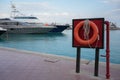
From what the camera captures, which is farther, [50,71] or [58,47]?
[58,47]

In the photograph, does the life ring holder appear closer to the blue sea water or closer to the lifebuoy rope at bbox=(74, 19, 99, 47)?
the lifebuoy rope at bbox=(74, 19, 99, 47)

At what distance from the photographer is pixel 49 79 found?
16.4ft

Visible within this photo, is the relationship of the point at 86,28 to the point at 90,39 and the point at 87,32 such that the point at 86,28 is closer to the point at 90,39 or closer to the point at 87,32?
the point at 87,32

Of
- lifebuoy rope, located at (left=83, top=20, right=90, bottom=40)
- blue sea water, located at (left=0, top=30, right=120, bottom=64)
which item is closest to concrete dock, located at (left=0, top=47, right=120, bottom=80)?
lifebuoy rope, located at (left=83, top=20, right=90, bottom=40)

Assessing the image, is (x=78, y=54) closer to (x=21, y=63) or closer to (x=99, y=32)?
(x=99, y=32)

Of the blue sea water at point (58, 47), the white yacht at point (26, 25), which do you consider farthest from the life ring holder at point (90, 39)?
the white yacht at point (26, 25)

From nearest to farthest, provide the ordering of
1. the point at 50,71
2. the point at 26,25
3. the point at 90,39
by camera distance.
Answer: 1. the point at 90,39
2. the point at 50,71
3. the point at 26,25

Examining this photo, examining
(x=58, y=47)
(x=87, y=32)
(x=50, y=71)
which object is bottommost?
(x=58, y=47)

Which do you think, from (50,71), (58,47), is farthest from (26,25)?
(50,71)

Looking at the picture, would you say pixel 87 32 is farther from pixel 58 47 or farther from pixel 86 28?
pixel 58 47

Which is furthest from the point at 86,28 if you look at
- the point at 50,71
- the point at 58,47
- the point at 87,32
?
the point at 58,47

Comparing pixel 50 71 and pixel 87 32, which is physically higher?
pixel 87 32

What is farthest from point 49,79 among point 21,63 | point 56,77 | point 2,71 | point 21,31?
point 21,31

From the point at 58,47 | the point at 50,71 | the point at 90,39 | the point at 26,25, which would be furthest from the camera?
the point at 26,25
